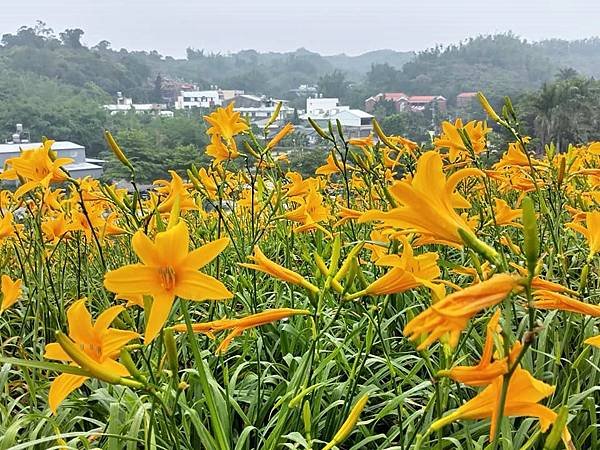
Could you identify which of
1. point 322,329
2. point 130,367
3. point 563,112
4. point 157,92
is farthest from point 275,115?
point 157,92

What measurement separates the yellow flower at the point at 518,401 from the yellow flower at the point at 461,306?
141 millimetres

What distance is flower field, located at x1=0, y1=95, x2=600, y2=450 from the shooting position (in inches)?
23.6

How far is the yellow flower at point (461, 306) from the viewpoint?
438 millimetres

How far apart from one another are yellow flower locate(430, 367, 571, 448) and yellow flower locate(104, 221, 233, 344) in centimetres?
29

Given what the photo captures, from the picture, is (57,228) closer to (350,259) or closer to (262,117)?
(350,259)

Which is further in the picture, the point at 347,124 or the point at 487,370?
the point at 347,124

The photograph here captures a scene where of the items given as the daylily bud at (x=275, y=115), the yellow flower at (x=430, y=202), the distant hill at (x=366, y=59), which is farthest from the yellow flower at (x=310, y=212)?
the distant hill at (x=366, y=59)

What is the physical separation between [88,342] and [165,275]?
0.40 feet

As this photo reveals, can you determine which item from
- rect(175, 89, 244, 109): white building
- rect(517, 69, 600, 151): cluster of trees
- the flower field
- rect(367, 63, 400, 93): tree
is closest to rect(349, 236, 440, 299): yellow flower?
the flower field

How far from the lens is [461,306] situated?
44 cm

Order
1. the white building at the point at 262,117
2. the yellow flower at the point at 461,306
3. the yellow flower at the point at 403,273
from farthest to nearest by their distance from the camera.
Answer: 1. the white building at the point at 262,117
2. the yellow flower at the point at 403,273
3. the yellow flower at the point at 461,306

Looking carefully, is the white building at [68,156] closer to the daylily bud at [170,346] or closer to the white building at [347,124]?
the white building at [347,124]

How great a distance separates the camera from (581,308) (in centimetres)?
61

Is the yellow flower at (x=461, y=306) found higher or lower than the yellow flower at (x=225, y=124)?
lower
